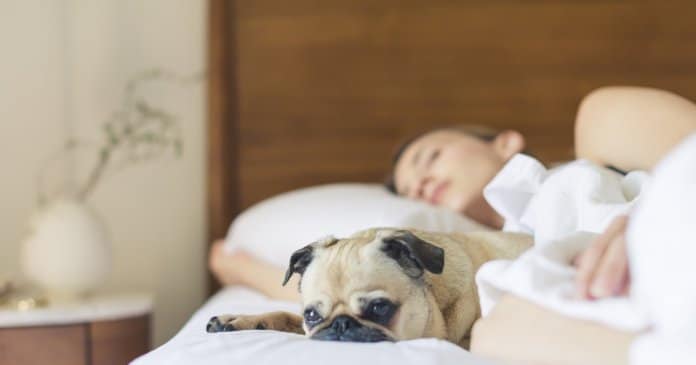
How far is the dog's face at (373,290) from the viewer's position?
3.69ft

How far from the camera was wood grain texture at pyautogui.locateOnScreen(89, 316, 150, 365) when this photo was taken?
81.0 inches

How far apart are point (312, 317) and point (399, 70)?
1364 millimetres

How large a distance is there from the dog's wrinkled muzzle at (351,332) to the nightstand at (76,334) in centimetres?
107

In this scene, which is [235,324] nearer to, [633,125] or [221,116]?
[633,125]

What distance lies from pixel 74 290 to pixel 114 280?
1.12 ft

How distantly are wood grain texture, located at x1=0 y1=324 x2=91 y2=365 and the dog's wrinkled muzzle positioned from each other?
42.0 inches

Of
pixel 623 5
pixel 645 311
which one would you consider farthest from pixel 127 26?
pixel 645 311

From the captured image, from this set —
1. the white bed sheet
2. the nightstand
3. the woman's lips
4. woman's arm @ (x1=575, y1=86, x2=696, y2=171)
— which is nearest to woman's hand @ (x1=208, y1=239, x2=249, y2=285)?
the nightstand

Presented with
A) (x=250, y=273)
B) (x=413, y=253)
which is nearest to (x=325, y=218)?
(x=250, y=273)

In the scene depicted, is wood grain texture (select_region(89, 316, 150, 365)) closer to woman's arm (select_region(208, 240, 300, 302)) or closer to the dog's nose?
woman's arm (select_region(208, 240, 300, 302))

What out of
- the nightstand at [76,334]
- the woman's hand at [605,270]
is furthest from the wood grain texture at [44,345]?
the woman's hand at [605,270]

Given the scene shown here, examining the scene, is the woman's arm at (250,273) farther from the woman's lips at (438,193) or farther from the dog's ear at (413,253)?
the dog's ear at (413,253)

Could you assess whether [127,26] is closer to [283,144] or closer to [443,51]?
[283,144]

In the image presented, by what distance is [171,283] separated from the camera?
2.56 meters
